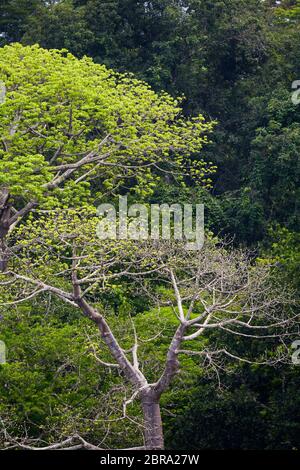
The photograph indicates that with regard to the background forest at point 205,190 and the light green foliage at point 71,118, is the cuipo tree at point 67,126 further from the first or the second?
the background forest at point 205,190

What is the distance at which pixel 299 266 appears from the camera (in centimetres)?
2331

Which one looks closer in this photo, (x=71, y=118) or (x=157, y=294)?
(x=157, y=294)

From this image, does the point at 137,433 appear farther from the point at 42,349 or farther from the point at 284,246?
the point at 284,246

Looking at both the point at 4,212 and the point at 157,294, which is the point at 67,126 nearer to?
the point at 4,212

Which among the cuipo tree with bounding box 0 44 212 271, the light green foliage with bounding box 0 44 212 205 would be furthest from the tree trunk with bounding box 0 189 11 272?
the light green foliage with bounding box 0 44 212 205

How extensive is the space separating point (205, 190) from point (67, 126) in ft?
21.4

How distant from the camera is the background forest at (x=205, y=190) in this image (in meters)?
22.5

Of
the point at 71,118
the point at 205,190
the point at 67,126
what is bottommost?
the point at 205,190

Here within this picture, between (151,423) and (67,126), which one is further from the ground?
(67,126)

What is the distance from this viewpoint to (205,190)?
1342 inches

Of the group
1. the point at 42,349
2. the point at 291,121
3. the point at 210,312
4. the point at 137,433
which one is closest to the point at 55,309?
the point at 42,349

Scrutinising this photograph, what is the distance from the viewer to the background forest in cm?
2245

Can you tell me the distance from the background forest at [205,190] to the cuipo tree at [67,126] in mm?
1066

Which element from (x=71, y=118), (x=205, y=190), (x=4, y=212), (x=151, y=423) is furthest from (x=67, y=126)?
(x=151, y=423)
